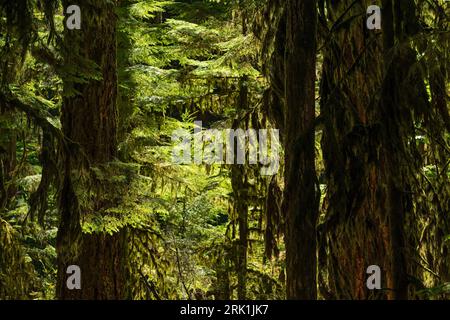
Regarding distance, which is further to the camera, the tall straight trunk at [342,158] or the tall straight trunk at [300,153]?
the tall straight trunk at [300,153]

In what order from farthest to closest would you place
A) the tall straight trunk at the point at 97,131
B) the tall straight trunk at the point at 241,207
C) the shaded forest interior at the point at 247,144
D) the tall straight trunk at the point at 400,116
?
the tall straight trunk at the point at 241,207 < the tall straight trunk at the point at 97,131 < the shaded forest interior at the point at 247,144 < the tall straight trunk at the point at 400,116

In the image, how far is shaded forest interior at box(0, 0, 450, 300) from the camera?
461 centimetres

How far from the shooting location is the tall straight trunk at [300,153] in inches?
191

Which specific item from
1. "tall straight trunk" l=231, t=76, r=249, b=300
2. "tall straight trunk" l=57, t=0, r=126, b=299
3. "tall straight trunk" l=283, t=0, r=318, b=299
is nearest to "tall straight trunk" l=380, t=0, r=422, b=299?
"tall straight trunk" l=283, t=0, r=318, b=299

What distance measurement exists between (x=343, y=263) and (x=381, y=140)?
2.16 metres

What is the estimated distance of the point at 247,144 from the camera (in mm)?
10328

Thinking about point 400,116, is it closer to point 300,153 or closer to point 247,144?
point 300,153

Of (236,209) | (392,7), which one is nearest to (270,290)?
(236,209)

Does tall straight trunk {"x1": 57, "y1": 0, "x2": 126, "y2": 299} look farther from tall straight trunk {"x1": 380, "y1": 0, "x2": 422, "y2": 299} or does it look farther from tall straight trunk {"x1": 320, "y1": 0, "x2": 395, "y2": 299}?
tall straight trunk {"x1": 380, "y1": 0, "x2": 422, "y2": 299}

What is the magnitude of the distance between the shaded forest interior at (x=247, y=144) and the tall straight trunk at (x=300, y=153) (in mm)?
10

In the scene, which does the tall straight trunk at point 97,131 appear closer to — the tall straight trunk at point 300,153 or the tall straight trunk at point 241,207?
the tall straight trunk at point 300,153

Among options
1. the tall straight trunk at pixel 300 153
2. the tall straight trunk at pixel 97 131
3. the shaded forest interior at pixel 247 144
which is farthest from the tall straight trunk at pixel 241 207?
the tall straight trunk at pixel 300 153

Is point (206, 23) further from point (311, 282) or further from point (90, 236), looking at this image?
point (311, 282)
